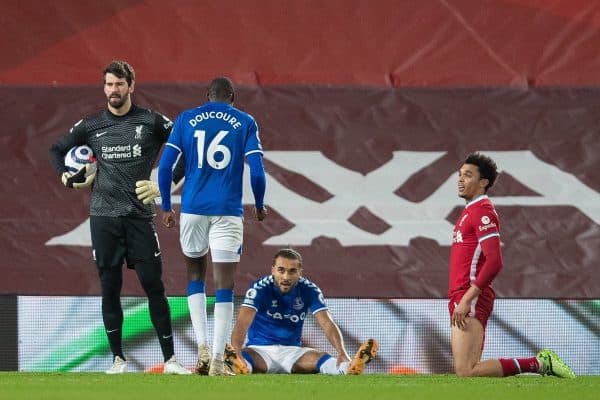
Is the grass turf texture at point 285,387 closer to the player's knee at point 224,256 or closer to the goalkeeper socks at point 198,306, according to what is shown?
the goalkeeper socks at point 198,306

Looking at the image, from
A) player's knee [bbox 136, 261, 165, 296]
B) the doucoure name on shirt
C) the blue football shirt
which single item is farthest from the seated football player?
the doucoure name on shirt

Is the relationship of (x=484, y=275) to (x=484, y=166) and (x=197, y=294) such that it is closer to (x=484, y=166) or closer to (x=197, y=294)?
(x=484, y=166)

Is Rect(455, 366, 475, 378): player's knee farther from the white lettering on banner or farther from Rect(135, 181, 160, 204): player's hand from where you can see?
the white lettering on banner

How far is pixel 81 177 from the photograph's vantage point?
242 inches

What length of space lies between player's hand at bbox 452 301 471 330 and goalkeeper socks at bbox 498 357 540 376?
0.95 ft

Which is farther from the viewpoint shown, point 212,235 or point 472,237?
point 472,237

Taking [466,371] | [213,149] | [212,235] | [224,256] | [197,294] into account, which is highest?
[213,149]

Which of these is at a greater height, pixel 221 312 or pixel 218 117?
pixel 218 117

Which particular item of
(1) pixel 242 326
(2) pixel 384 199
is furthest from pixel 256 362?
(2) pixel 384 199

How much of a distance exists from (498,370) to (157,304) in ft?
5.56

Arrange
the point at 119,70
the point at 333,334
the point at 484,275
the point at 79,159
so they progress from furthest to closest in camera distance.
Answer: the point at 333,334 → the point at 79,159 → the point at 119,70 → the point at 484,275

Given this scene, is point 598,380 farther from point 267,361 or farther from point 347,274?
point 347,274

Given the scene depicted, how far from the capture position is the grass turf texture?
4.76 meters

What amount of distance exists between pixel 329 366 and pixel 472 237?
4.27ft
